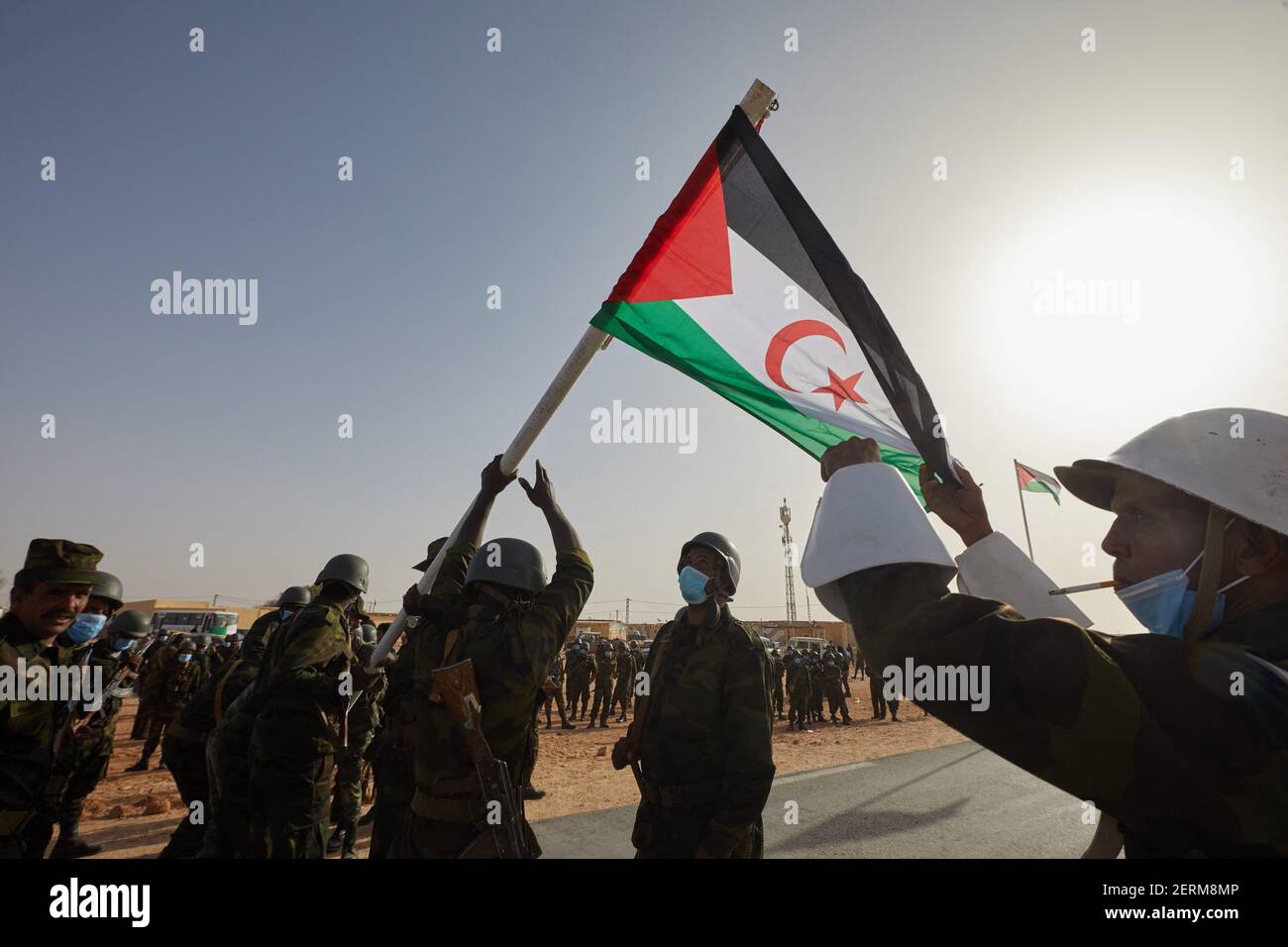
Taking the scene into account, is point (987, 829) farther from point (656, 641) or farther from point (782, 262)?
point (782, 262)

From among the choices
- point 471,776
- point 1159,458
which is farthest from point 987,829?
point 1159,458

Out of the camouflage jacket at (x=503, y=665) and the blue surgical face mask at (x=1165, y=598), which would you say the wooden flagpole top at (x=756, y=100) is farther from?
the blue surgical face mask at (x=1165, y=598)

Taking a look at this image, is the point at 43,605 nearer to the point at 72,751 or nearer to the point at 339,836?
the point at 72,751

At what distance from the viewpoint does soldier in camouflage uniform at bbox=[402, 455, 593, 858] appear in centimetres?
326

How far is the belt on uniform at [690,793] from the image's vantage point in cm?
364

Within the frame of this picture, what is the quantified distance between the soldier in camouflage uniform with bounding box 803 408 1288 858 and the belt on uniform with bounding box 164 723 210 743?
285 inches

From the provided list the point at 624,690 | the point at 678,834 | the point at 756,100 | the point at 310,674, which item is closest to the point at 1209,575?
the point at 756,100

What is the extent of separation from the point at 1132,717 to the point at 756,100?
3.15 metres

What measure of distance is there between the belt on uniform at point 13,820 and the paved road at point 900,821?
4089 millimetres

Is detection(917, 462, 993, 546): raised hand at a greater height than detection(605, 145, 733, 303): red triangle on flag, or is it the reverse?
detection(605, 145, 733, 303): red triangle on flag

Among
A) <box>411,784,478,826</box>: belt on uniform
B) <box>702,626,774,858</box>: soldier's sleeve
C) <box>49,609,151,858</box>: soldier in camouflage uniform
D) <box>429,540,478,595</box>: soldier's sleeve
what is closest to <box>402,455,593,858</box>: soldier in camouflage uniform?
<box>411,784,478,826</box>: belt on uniform

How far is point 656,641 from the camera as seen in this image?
4.84 meters
